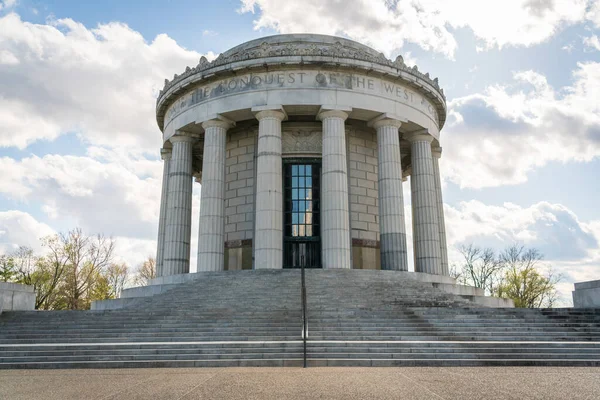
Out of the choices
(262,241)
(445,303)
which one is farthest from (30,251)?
(445,303)

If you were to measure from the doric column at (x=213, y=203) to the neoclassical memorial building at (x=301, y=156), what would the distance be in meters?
0.06

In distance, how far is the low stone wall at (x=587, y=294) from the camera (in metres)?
18.8

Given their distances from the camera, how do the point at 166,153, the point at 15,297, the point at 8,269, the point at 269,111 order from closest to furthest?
the point at 15,297, the point at 269,111, the point at 166,153, the point at 8,269

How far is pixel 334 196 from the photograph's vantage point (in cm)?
2578

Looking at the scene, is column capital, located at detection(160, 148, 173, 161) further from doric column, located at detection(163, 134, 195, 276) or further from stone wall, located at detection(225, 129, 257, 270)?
stone wall, located at detection(225, 129, 257, 270)

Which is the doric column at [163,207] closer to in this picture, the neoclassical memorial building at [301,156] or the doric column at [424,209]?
the neoclassical memorial building at [301,156]

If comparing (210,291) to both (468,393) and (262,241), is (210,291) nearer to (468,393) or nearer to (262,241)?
(262,241)

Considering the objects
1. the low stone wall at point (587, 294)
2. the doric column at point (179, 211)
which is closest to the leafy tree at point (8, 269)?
the doric column at point (179, 211)

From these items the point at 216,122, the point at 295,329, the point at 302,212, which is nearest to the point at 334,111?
the point at 302,212

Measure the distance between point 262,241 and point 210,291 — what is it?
16.6 ft

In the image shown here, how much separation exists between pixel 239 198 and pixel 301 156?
4.72 meters

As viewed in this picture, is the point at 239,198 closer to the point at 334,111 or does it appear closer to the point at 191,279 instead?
the point at 191,279

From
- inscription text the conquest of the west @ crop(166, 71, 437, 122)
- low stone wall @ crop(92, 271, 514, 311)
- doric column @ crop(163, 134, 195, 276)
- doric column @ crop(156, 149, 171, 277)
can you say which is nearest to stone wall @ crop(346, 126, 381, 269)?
inscription text the conquest of the west @ crop(166, 71, 437, 122)

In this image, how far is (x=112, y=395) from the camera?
321 inches
